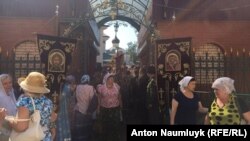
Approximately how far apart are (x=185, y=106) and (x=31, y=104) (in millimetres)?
2484

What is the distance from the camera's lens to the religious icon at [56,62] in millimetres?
8094

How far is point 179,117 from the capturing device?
228 inches

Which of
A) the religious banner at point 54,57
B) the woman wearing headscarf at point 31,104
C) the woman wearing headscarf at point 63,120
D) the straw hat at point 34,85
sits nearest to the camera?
the woman wearing headscarf at point 31,104

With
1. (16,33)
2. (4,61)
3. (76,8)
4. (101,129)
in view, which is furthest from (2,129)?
(76,8)

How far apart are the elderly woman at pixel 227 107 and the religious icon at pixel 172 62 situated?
3.90 m

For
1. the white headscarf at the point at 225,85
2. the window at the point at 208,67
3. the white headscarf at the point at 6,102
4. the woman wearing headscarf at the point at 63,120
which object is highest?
the window at the point at 208,67

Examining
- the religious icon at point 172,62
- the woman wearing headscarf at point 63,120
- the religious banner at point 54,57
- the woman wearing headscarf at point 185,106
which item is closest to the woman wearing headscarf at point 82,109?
the religious banner at point 54,57

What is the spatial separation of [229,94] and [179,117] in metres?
1.13

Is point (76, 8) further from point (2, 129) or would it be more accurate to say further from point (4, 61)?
point (2, 129)

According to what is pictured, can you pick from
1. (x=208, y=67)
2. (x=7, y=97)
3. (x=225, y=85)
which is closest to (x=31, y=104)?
(x=7, y=97)

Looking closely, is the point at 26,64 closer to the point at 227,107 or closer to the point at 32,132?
the point at 32,132

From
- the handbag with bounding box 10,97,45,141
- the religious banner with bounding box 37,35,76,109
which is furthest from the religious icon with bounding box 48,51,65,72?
the handbag with bounding box 10,97,45,141

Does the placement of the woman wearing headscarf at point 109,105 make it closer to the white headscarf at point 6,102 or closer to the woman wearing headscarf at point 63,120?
the woman wearing headscarf at point 63,120

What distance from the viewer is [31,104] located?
167 inches
